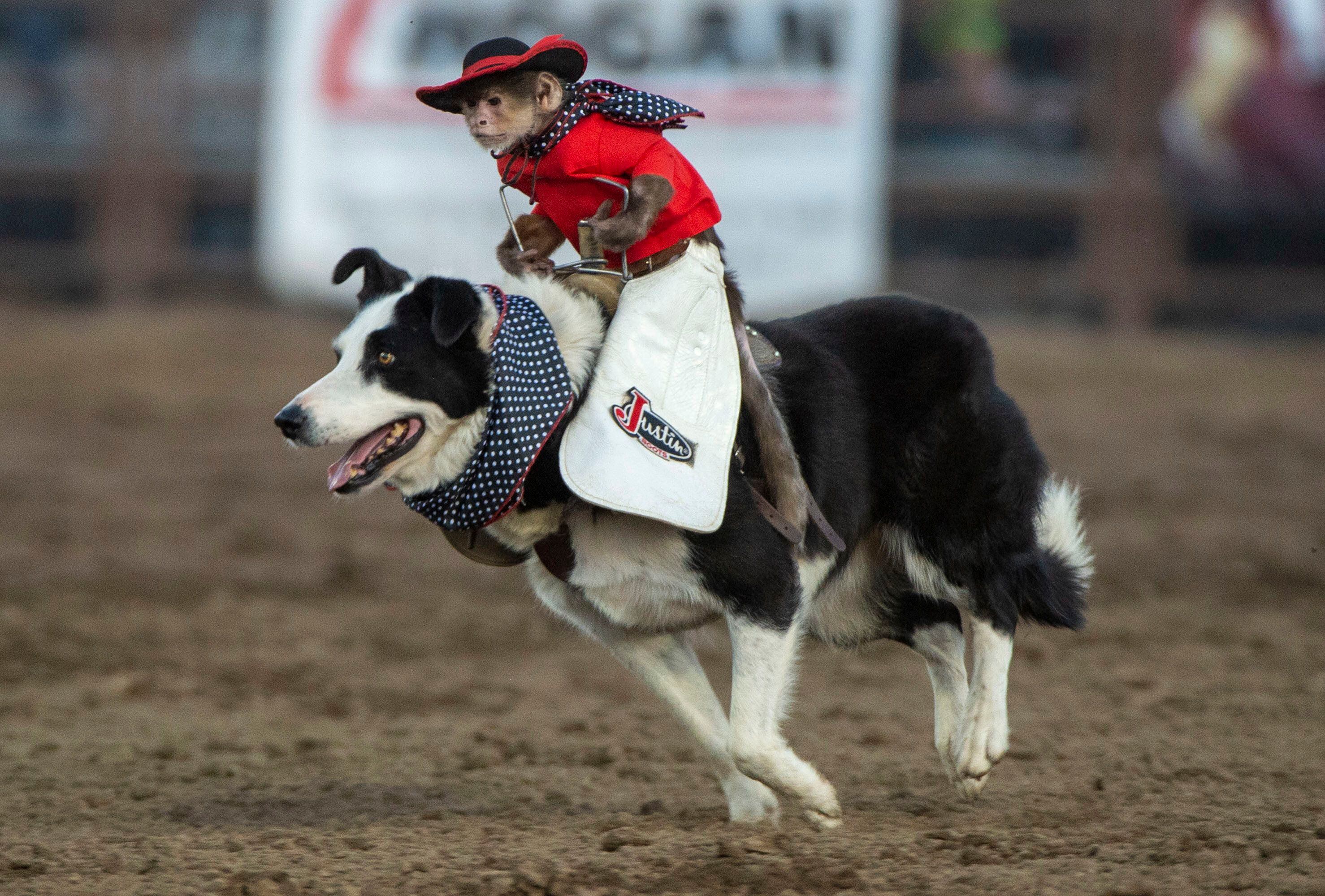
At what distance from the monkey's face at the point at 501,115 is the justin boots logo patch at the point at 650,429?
662mm

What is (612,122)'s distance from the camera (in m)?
3.54

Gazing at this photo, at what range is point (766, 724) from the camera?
362 centimetres

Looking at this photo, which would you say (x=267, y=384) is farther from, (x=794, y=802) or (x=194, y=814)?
(x=794, y=802)

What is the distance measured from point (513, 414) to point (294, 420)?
487 millimetres

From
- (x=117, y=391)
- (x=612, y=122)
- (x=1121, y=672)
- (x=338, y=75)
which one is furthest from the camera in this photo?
(x=338, y=75)

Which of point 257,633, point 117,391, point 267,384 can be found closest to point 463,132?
point 267,384

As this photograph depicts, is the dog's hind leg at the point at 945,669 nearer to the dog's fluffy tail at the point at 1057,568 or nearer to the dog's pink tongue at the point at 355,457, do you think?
the dog's fluffy tail at the point at 1057,568

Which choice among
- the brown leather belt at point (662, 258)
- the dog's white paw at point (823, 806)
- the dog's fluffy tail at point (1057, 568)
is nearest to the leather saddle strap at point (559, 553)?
the brown leather belt at point (662, 258)

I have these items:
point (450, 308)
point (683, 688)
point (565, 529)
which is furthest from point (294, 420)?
point (683, 688)

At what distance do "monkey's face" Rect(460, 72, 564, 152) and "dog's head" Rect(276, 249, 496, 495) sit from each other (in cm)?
38

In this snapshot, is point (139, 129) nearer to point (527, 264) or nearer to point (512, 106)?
point (527, 264)

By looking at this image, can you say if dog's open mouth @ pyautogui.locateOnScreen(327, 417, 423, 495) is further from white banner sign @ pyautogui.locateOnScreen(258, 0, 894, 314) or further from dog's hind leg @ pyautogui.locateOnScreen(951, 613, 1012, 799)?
white banner sign @ pyautogui.locateOnScreen(258, 0, 894, 314)

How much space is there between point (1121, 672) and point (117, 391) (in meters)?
8.91

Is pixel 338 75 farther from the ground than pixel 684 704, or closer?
farther from the ground
